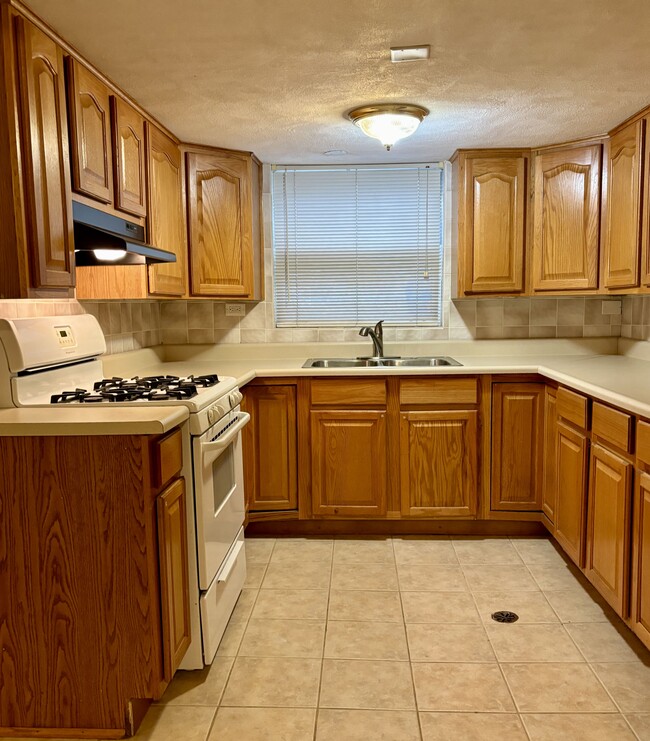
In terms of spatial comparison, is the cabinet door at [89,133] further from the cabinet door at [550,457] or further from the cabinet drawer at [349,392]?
the cabinet door at [550,457]

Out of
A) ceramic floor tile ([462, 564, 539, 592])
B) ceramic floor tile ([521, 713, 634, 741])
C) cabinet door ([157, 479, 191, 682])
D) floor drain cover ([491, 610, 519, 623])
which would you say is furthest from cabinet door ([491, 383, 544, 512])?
cabinet door ([157, 479, 191, 682])

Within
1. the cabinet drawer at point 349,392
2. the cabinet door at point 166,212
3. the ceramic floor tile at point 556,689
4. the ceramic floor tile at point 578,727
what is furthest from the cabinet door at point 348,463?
the ceramic floor tile at point 578,727

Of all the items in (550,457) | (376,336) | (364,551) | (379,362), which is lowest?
(364,551)

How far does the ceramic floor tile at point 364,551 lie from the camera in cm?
301

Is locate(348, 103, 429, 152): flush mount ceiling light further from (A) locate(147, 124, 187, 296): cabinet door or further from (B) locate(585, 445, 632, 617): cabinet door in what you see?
(B) locate(585, 445, 632, 617): cabinet door

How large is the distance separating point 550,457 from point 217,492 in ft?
5.61

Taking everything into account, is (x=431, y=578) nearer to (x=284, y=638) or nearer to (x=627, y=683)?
(x=284, y=638)

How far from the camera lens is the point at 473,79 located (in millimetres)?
2277

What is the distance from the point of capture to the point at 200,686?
2.02 meters

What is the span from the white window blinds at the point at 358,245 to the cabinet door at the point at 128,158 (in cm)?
122

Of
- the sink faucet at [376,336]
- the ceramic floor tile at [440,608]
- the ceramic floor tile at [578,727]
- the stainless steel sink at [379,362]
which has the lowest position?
the ceramic floor tile at [440,608]

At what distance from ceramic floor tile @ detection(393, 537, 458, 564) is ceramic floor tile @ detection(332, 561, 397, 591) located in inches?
5.5

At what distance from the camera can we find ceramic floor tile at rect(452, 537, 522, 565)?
2973 mm

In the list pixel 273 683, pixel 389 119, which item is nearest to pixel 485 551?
pixel 273 683
